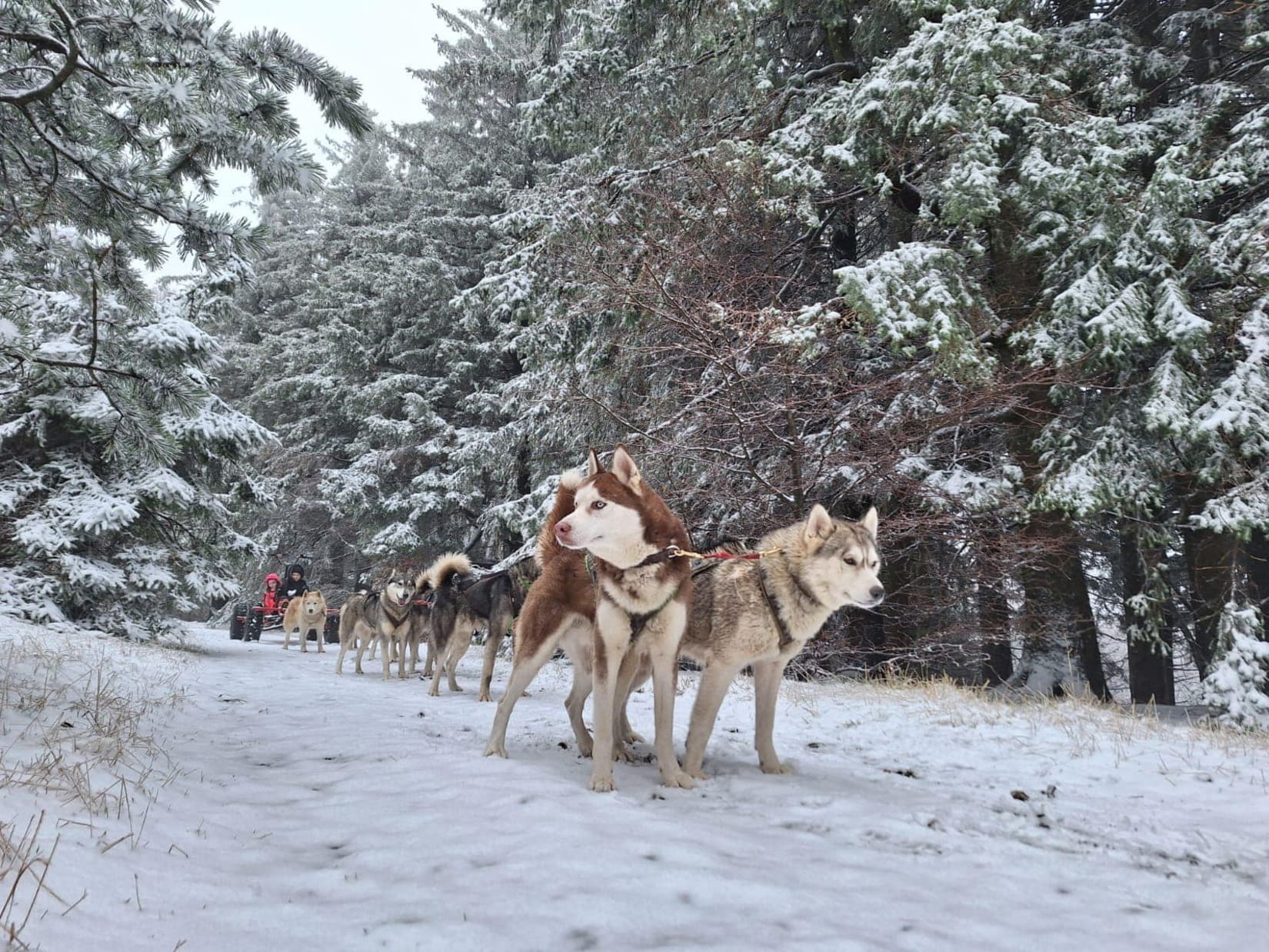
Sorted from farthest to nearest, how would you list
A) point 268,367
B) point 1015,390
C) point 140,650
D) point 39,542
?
1. point 268,367
2. point 39,542
3. point 140,650
4. point 1015,390

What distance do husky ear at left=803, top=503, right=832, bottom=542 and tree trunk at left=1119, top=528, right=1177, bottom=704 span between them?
267 inches

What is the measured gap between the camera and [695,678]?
356 inches

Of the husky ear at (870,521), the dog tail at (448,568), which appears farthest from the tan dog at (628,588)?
the dog tail at (448,568)

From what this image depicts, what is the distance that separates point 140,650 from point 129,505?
2.71 m

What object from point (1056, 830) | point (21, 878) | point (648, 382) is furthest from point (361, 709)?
point (648, 382)

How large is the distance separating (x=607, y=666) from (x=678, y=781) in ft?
2.61

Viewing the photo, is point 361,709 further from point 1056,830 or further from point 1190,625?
point 1190,625

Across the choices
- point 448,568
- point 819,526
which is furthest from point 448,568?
point 819,526

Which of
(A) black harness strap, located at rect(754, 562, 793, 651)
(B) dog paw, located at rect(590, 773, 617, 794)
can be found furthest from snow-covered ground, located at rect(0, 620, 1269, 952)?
(A) black harness strap, located at rect(754, 562, 793, 651)

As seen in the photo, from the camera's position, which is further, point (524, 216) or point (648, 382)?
point (524, 216)

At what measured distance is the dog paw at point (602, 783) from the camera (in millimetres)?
3974

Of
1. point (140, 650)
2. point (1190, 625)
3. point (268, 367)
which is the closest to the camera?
point (140, 650)

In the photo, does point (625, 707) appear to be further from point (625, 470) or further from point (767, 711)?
point (625, 470)

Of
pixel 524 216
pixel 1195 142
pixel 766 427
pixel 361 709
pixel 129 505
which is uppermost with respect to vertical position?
pixel 524 216
